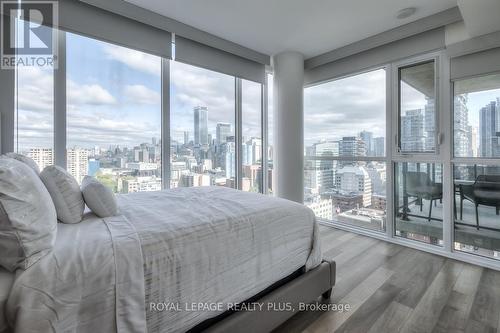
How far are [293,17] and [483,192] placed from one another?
284cm

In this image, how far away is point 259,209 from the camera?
5.45 feet

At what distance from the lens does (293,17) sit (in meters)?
2.78

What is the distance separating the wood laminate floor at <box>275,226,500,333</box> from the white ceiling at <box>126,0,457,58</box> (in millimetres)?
2707

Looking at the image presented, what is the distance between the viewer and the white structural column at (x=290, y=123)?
3744 millimetres

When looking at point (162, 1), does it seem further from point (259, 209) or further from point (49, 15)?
point (259, 209)

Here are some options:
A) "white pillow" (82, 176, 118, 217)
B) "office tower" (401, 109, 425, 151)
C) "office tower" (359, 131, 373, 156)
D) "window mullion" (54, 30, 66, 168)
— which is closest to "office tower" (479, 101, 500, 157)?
"office tower" (401, 109, 425, 151)

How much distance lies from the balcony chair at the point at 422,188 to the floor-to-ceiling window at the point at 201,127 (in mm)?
2437

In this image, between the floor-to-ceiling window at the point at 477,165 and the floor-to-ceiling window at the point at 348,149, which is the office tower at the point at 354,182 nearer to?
the floor-to-ceiling window at the point at 348,149

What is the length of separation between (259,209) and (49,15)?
264cm

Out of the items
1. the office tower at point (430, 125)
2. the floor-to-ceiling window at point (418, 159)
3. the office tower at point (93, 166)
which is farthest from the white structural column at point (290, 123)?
the office tower at point (93, 166)

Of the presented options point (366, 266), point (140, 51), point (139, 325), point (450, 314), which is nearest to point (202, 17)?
point (140, 51)

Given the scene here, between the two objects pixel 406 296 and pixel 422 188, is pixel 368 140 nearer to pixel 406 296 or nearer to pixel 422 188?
pixel 422 188

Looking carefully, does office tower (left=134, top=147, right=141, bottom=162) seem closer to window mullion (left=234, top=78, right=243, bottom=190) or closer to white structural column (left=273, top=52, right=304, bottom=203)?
window mullion (left=234, top=78, right=243, bottom=190)

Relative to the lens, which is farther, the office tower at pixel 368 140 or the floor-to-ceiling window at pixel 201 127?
the office tower at pixel 368 140
